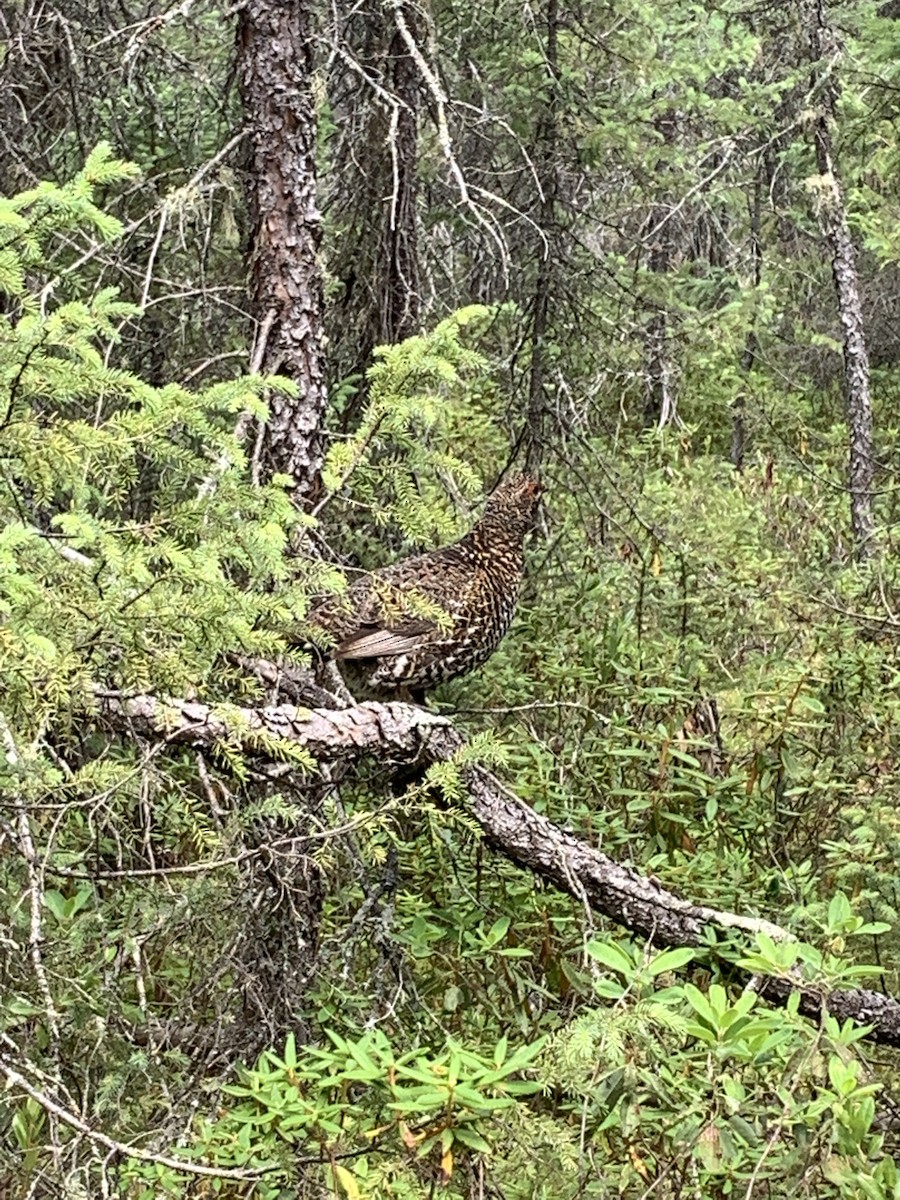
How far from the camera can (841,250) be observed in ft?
41.2

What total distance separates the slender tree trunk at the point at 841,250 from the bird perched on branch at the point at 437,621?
5.86 m

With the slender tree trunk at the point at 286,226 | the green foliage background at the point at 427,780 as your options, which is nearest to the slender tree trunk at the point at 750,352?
the green foliage background at the point at 427,780

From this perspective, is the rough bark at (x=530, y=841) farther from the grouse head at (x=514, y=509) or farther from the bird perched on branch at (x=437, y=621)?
the grouse head at (x=514, y=509)

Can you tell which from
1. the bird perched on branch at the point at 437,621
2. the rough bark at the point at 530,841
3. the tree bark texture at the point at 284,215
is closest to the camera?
the rough bark at the point at 530,841

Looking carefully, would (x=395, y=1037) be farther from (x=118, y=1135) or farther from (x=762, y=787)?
(x=762, y=787)

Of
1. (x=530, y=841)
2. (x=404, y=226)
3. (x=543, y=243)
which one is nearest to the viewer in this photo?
(x=530, y=841)

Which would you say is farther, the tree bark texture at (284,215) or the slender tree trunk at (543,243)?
the slender tree trunk at (543,243)

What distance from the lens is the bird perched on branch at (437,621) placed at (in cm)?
571

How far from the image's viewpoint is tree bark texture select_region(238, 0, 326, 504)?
5.11 meters

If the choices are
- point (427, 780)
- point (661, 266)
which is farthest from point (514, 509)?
point (661, 266)

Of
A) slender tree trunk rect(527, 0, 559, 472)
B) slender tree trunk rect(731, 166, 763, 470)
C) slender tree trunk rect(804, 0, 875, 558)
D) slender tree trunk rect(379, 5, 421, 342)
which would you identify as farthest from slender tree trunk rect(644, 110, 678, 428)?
slender tree trunk rect(379, 5, 421, 342)

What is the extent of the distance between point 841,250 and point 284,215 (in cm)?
891

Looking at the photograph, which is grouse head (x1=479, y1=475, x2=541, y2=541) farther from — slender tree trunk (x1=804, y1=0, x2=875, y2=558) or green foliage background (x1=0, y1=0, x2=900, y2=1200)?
slender tree trunk (x1=804, y1=0, x2=875, y2=558)

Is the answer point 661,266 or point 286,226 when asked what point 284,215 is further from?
point 661,266
